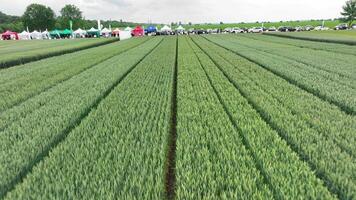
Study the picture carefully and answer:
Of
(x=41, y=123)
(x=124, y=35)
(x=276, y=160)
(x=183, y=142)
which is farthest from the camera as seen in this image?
(x=124, y=35)

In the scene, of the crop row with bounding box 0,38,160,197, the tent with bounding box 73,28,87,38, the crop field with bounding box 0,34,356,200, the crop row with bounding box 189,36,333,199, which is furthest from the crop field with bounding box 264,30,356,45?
the tent with bounding box 73,28,87,38

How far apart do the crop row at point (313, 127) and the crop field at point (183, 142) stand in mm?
21

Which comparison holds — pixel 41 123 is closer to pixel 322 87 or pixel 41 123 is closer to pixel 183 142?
pixel 183 142

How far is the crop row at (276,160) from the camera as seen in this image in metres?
3.08

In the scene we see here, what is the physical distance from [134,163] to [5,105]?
577cm

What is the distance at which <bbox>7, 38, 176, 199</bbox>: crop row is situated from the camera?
10.4 ft

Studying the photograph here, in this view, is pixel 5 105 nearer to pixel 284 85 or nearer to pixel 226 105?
pixel 226 105

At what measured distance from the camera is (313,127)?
17.1 feet

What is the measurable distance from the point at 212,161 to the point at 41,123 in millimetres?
3972

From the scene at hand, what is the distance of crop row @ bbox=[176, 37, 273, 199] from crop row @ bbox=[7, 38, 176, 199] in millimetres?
334

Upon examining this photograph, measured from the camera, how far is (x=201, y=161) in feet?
12.8

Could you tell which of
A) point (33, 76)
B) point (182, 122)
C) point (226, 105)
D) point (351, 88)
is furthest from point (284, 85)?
point (33, 76)

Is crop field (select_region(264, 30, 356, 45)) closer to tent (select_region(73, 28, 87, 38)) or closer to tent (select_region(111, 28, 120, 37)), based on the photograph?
tent (select_region(111, 28, 120, 37))

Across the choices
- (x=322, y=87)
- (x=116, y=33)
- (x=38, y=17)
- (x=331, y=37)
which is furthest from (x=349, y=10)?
(x=38, y=17)
